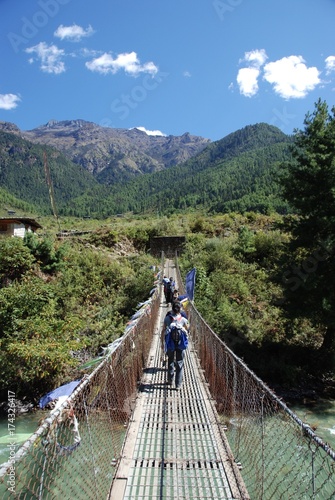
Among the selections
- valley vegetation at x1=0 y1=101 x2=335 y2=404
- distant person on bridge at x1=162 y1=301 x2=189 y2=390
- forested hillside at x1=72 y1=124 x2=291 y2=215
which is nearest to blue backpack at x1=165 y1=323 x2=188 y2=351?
distant person on bridge at x1=162 y1=301 x2=189 y2=390

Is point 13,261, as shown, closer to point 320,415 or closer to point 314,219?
point 314,219

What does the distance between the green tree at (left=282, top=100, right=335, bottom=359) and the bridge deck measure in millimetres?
5219

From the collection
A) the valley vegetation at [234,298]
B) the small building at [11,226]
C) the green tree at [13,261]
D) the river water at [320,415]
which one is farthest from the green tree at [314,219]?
the small building at [11,226]

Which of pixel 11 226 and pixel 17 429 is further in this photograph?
pixel 11 226

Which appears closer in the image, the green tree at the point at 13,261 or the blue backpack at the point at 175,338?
the blue backpack at the point at 175,338

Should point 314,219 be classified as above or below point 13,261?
above

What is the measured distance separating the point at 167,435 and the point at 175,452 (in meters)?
0.32

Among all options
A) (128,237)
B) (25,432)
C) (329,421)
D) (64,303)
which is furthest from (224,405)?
(128,237)

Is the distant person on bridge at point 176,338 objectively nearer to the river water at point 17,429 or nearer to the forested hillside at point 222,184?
the river water at point 17,429

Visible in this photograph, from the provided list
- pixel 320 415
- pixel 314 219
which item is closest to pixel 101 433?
pixel 320 415

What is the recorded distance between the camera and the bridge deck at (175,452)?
2703 mm

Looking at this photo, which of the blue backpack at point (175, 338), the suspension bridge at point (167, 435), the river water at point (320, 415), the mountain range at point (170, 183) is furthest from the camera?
the mountain range at point (170, 183)

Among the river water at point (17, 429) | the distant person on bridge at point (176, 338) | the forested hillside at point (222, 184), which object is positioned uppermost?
the forested hillside at point (222, 184)

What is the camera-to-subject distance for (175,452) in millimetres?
3227
